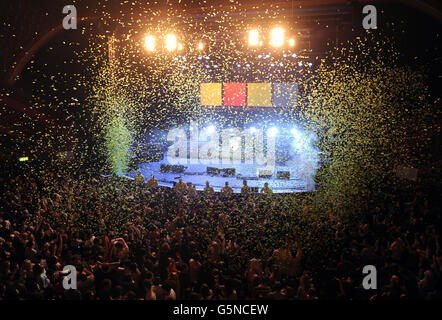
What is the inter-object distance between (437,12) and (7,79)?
13.0 metres

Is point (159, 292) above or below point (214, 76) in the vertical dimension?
below

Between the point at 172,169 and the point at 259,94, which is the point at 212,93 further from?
the point at 172,169

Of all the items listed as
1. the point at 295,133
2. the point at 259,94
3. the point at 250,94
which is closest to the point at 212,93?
the point at 250,94

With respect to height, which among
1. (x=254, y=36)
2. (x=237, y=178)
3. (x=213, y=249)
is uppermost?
(x=254, y=36)

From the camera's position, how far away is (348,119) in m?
9.87

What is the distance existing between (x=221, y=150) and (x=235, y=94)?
3.30 meters

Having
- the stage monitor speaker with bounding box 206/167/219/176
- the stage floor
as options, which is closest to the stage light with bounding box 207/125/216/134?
the stage floor

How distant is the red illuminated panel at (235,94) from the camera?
12.4 metres

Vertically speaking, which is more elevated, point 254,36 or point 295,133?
point 254,36

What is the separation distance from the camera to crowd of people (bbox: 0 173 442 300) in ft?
11.3

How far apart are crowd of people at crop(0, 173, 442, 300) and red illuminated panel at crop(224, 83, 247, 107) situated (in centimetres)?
635

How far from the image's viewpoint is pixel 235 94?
12.5 m
